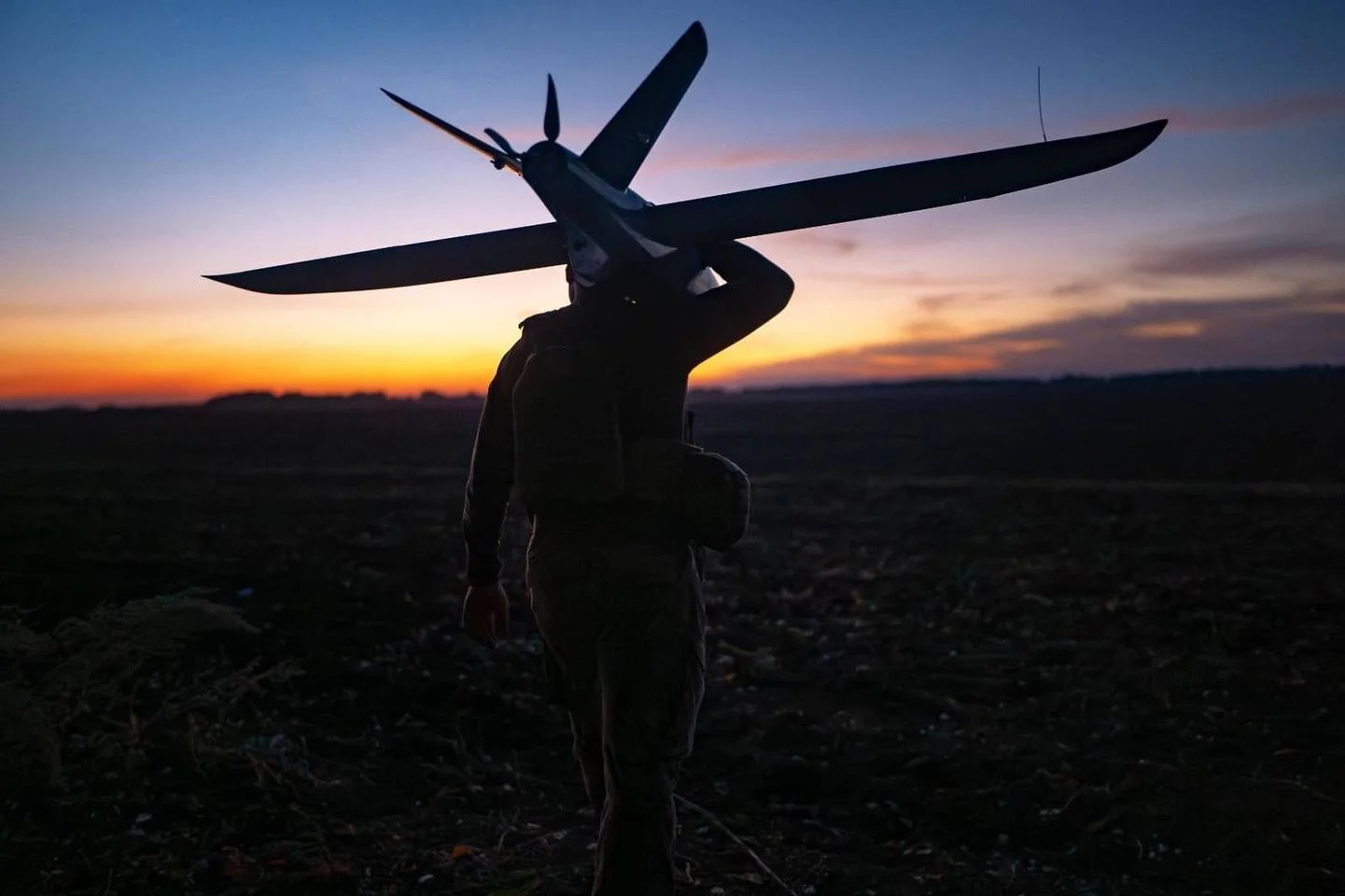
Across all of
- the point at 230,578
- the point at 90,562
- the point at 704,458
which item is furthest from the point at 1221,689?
the point at 90,562

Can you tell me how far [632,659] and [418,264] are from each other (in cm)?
171

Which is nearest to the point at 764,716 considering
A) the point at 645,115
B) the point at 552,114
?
the point at 645,115

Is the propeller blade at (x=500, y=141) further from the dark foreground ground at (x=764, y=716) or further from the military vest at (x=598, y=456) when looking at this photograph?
the dark foreground ground at (x=764, y=716)

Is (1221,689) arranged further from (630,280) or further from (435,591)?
(435,591)

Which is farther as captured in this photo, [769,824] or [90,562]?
[90,562]

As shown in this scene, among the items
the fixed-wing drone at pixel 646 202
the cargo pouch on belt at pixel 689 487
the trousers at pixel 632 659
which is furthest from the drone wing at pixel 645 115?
the trousers at pixel 632 659

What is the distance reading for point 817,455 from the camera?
33.8m

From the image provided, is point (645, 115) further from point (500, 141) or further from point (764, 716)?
point (764, 716)

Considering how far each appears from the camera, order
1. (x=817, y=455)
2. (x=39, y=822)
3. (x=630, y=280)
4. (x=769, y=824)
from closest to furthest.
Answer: (x=630, y=280) → (x=39, y=822) → (x=769, y=824) → (x=817, y=455)

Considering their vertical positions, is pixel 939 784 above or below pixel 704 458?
below

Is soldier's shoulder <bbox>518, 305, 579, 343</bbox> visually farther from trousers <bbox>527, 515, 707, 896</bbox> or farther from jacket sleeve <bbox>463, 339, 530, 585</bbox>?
trousers <bbox>527, 515, 707, 896</bbox>

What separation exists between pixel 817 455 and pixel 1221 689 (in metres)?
26.4

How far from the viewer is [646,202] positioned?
341 centimetres

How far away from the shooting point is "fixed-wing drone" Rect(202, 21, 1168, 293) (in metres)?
3.01
